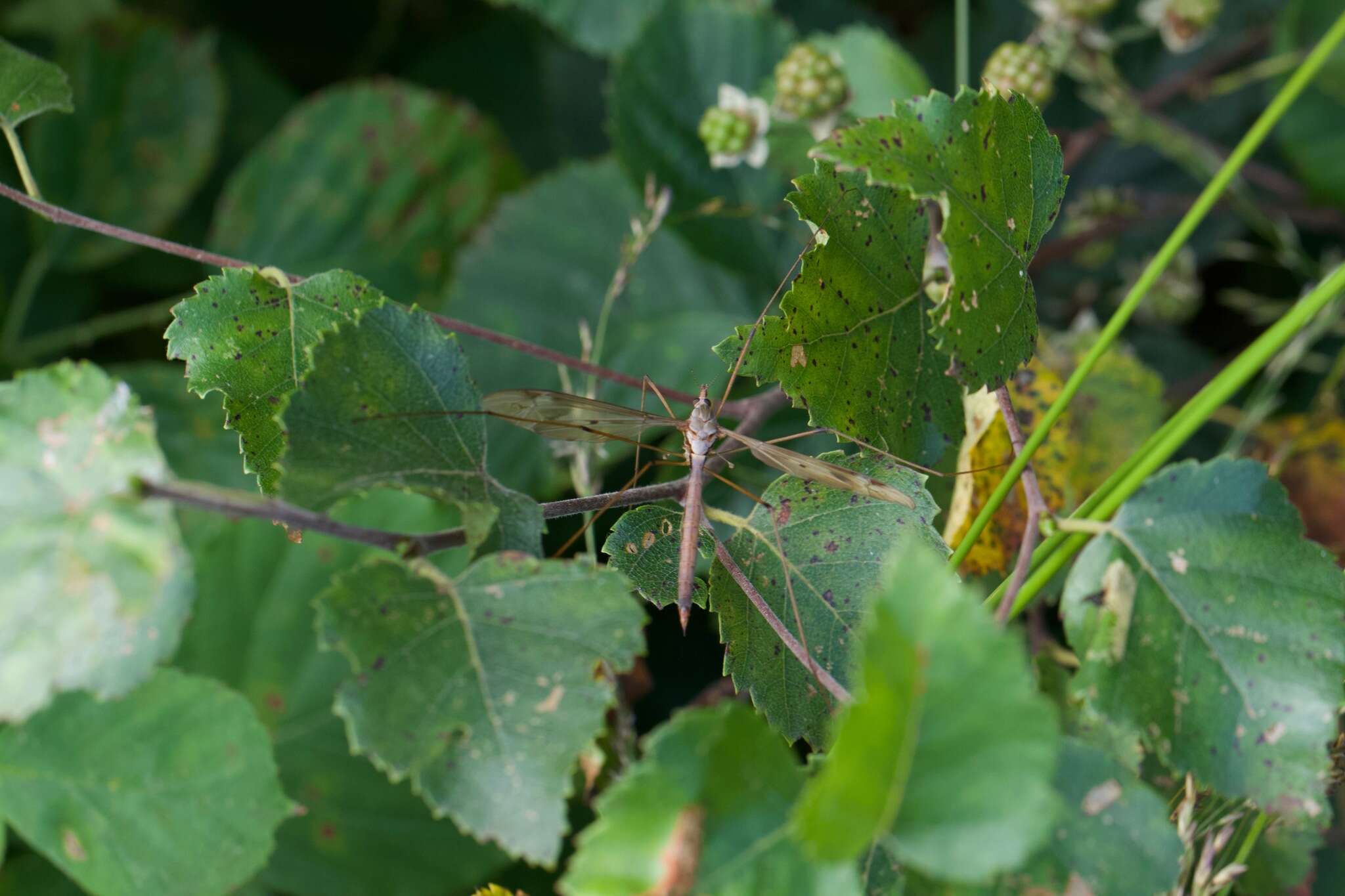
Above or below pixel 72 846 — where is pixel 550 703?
above

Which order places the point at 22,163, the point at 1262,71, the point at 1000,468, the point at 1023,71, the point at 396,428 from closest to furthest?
the point at 396,428, the point at 22,163, the point at 1000,468, the point at 1023,71, the point at 1262,71

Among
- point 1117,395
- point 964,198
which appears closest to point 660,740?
point 964,198

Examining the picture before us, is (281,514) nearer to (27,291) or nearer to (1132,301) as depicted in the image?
(1132,301)

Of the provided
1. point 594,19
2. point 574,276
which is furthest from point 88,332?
point 594,19

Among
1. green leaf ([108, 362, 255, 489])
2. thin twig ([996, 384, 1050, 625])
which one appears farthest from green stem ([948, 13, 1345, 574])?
green leaf ([108, 362, 255, 489])

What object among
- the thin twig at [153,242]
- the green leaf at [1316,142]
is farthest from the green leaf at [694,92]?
the green leaf at [1316,142]

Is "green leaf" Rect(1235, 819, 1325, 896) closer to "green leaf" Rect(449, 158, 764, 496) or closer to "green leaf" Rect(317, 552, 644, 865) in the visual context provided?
"green leaf" Rect(317, 552, 644, 865)

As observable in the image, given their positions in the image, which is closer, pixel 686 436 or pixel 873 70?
pixel 686 436
